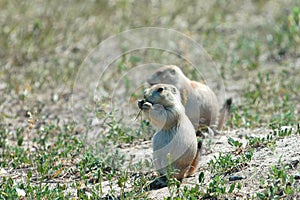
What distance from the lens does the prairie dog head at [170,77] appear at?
7297mm

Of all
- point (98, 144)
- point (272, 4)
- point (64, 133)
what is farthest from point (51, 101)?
point (272, 4)

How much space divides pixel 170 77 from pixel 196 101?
50 cm

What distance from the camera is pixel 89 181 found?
20.1 feet

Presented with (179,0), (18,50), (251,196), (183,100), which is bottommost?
(251,196)

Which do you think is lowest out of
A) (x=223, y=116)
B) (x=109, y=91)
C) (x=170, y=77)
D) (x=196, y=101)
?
(x=223, y=116)

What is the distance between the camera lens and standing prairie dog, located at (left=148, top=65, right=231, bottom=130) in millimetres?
7000

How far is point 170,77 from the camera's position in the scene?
7.40 m

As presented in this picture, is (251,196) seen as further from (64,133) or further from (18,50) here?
(18,50)

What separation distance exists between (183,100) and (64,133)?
1524mm

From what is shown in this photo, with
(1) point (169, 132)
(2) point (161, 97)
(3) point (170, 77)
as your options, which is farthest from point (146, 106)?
(3) point (170, 77)

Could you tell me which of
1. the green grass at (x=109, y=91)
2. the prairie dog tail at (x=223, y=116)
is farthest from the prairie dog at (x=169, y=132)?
the prairie dog tail at (x=223, y=116)

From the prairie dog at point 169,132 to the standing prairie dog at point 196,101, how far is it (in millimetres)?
1179

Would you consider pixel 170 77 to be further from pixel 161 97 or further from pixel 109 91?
pixel 109 91

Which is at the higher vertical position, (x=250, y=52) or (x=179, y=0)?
(x=179, y=0)
